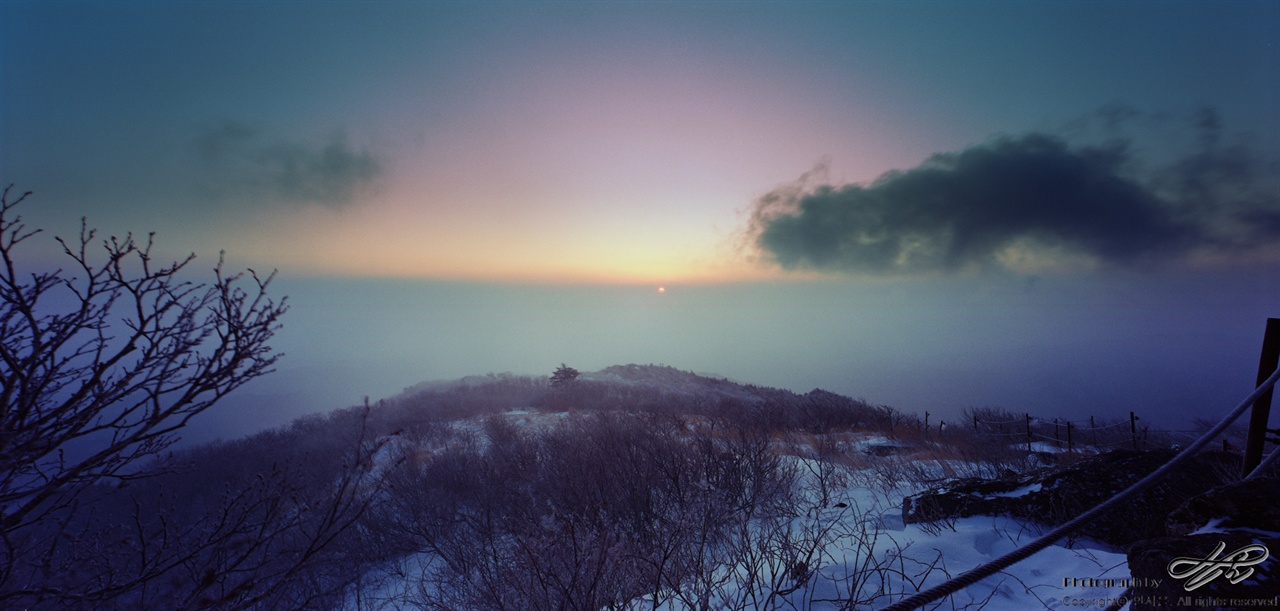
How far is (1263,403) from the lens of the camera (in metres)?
4.25

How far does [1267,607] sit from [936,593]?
1.57 metres

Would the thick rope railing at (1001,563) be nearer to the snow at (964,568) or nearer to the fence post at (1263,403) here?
the snow at (964,568)

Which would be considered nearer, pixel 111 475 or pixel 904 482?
pixel 111 475

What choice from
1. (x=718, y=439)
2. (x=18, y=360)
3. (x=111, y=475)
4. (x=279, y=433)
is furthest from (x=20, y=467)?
(x=279, y=433)

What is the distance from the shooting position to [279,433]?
64.5 feet

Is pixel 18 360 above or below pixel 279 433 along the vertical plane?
above

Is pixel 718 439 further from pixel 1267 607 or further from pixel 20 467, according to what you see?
pixel 20 467

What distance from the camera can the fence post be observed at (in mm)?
4148
